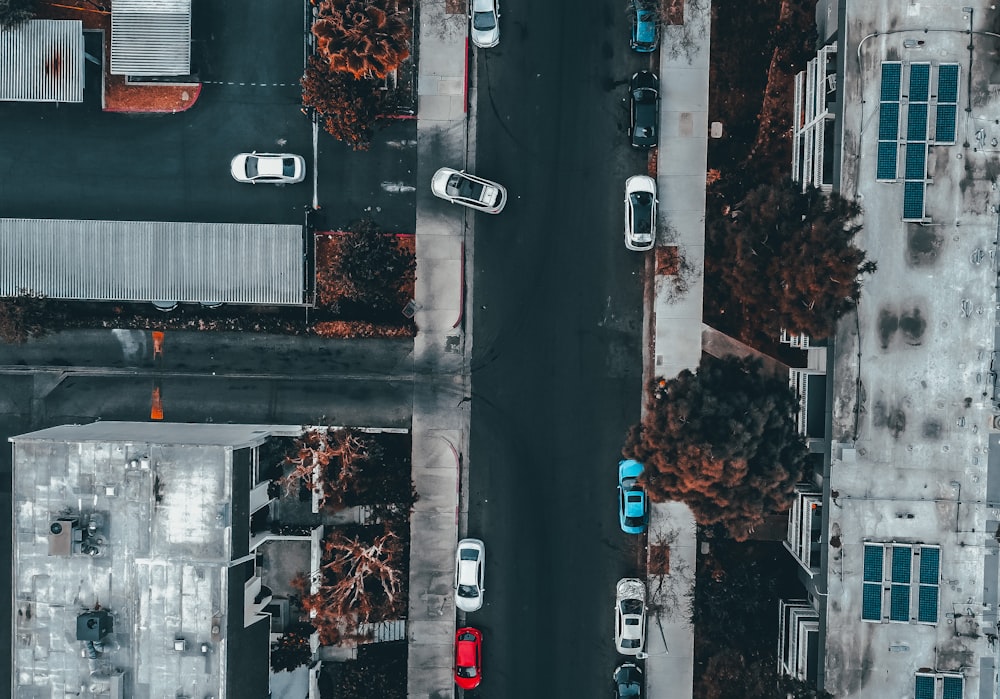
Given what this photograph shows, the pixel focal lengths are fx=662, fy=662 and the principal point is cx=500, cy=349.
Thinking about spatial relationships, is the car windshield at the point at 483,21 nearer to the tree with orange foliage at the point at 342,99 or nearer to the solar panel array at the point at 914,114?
the tree with orange foliage at the point at 342,99

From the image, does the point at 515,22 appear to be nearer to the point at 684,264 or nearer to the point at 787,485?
the point at 684,264

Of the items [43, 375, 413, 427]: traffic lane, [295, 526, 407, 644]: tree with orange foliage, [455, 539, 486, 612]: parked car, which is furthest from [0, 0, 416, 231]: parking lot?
[455, 539, 486, 612]: parked car

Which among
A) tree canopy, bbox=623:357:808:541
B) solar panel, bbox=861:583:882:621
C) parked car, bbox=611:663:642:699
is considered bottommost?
parked car, bbox=611:663:642:699

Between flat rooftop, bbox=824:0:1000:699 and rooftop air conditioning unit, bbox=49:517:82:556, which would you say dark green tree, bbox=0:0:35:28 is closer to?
rooftop air conditioning unit, bbox=49:517:82:556

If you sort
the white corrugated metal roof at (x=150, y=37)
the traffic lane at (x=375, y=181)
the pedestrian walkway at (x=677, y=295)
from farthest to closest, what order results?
the traffic lane at (x=375, y=181), the pedestrian walkway at (x=677, y=295), the white corrugated metal roof at (x=150, y=37)

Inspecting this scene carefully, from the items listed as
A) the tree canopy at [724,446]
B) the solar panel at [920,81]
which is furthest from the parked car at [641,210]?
the solar panel at [920,81]

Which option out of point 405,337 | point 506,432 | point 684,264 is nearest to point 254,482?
point 405,337
